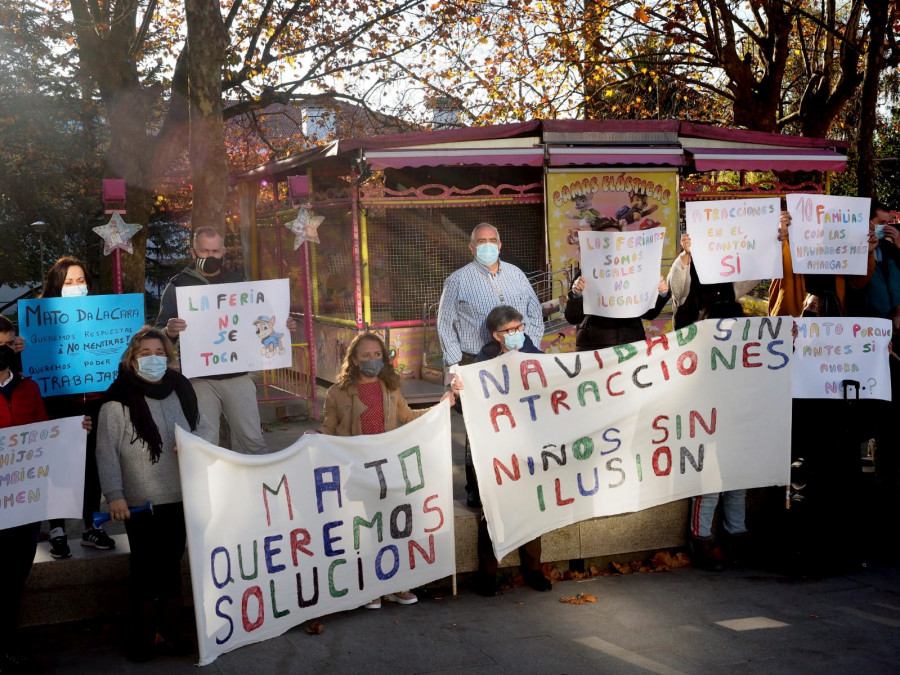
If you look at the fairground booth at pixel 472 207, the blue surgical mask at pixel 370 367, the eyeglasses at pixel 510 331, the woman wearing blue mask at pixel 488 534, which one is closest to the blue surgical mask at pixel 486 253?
the woman wearing blue mask at pixel 488 534

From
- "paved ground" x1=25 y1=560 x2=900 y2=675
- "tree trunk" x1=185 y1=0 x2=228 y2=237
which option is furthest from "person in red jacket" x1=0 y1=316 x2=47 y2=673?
"tree trunk" x1=185 y1=0 x2=228 y2=237

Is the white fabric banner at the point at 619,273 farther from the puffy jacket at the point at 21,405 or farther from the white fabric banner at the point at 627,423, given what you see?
the puffy jacket at the point at 21,405

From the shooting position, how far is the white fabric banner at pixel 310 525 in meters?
4.57

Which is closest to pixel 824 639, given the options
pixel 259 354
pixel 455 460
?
pixel 259 354

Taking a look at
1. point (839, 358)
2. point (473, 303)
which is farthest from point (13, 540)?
point (839, 358)

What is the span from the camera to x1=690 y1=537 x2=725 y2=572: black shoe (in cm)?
589

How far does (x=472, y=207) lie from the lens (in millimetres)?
13305

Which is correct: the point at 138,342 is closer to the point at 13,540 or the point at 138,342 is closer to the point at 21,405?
the point at 21,405

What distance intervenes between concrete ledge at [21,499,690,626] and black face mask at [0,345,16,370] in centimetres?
101

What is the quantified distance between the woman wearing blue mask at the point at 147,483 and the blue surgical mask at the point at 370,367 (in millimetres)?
1081

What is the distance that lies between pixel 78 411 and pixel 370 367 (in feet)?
5.93

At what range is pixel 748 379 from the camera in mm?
5941

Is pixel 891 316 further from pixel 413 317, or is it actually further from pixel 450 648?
pixel 413 317

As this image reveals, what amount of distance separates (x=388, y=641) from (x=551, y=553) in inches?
51.7
